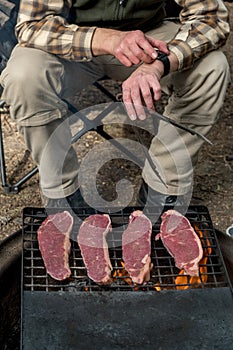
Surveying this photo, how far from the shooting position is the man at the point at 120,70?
9.95 ft

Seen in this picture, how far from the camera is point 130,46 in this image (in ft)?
9.62

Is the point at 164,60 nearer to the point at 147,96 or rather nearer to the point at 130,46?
the point at 130,46

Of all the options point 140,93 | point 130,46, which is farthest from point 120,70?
point 140,93

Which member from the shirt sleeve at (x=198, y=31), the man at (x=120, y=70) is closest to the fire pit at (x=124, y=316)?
the man at (x=120, y=70)

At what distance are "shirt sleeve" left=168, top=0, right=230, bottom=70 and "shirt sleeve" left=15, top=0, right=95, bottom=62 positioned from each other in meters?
0.45

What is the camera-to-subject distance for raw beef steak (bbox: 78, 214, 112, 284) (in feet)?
8.02

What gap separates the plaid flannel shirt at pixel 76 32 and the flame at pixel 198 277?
972mm

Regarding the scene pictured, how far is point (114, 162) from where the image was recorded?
4.27 meters

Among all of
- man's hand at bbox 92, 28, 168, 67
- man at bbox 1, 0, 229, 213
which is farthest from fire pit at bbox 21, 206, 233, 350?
man's hand at bbox 92, 28, 168, 67

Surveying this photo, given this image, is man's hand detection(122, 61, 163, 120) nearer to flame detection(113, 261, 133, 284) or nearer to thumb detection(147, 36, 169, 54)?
thumb detection(147, 36, 169, 54)

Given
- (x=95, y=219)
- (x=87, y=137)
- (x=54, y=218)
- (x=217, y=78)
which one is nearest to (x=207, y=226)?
(x=95, y=219)

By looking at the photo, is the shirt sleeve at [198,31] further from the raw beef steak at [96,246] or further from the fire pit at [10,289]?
the fire pit at [10,289]

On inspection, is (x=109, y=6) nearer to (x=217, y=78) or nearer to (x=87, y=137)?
(x=217, y=78)

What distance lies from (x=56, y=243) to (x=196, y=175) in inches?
73.0
